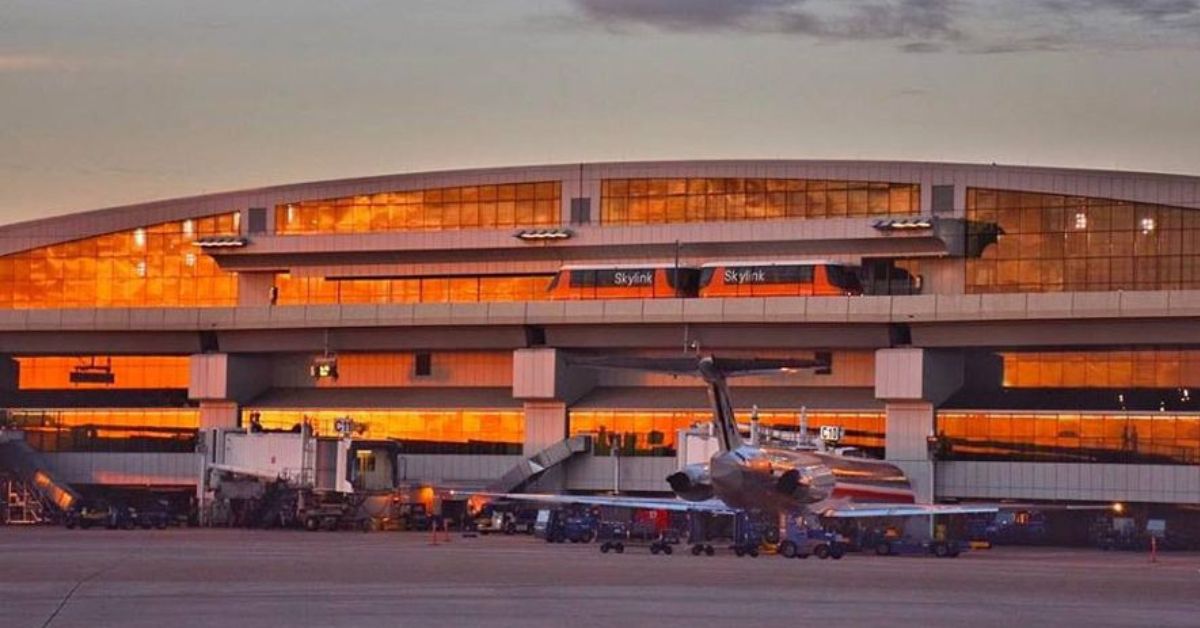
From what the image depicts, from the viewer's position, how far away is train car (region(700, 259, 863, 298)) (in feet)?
385

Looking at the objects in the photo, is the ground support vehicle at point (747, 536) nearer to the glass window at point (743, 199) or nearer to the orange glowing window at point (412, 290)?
the glass window at point (743, 199)

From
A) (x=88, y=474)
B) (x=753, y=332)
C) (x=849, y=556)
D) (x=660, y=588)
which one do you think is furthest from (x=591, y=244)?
(x=660, y=588)

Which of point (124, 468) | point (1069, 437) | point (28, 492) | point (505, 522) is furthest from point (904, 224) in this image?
point (28, 492)

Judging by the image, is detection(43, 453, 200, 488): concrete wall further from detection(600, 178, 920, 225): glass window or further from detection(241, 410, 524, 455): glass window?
detection(600, 178, 920, 225): glass window

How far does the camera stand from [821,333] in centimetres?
11600

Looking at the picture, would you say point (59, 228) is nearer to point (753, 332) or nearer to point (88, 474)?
point (88, 474)

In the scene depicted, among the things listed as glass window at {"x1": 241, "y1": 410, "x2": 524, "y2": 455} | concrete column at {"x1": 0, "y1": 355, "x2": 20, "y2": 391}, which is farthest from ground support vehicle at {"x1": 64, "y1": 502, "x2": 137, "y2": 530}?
concrete column at {"x1": 0, "y1": 355, "x2": 20, "y2": 391}

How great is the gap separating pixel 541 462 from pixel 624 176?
59.7ft

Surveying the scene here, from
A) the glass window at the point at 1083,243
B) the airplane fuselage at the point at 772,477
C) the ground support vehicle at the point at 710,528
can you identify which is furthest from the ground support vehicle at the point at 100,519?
the glass window at the point at 1083,243

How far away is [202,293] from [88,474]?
45.6ft

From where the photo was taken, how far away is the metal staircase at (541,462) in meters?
117

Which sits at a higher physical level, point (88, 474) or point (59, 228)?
point (59, 228)

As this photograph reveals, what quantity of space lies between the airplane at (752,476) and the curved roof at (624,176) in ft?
93.6

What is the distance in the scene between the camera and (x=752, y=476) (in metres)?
82.2
